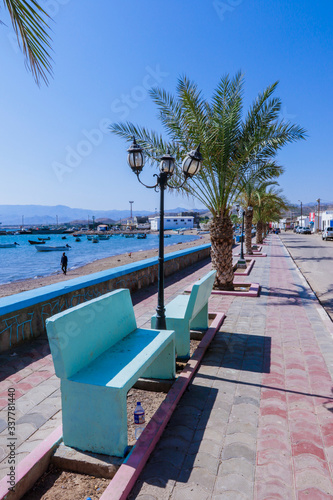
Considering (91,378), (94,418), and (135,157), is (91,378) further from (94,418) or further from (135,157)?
(135,157)

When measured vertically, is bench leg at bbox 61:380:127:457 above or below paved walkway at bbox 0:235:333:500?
above

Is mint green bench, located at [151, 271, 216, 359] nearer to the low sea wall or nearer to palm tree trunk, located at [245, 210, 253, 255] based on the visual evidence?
the low sea wall

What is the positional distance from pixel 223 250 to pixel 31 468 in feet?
24.0

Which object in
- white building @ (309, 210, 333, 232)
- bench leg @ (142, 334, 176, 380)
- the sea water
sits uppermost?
white building @ (309, 210, 333, 232)

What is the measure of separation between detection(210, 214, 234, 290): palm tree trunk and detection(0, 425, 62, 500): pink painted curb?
6.87 m

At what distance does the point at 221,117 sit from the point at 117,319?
255 inches

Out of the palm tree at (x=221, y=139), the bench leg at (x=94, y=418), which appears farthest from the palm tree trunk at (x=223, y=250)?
the bench leg at (x=94, y=418)

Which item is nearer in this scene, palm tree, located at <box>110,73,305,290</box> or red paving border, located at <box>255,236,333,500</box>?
red paving border, located at <box>255,236,333,500</box>

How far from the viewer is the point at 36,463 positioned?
7.70 ft

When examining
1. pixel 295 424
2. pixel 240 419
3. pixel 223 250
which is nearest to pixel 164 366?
pixel 240 419

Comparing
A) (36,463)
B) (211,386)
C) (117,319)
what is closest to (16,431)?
(36,463)

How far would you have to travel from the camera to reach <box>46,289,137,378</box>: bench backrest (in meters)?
2.44

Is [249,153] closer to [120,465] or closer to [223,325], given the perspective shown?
[223,325]

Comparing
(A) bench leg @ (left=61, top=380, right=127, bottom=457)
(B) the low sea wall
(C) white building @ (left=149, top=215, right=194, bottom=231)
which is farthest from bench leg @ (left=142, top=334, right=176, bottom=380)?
(C) white building @ (left=149, top=215, right=194, bottom=231)
